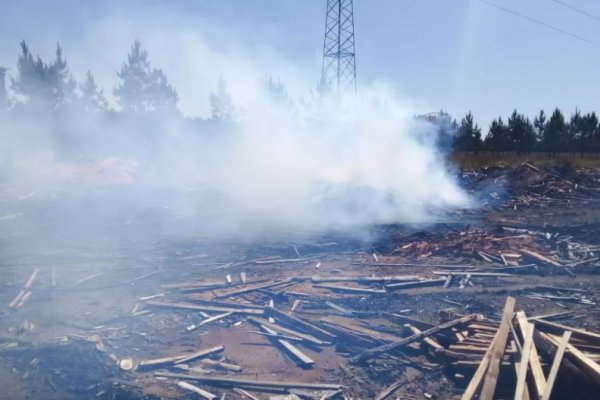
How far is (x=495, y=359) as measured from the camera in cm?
470

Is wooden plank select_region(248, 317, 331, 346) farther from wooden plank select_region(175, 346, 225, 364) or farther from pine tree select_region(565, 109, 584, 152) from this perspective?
pine tree select_region(565, 109, 584, 152)

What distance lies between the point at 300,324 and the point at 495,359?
10.0ft

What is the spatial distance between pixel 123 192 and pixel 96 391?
19.8 meters

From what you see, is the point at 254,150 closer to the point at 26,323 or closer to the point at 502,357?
the point at 26,323

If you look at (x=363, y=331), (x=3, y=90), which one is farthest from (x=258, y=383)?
(x=3, y=90)

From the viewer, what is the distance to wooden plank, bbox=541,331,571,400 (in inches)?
155

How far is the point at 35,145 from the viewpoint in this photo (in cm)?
3086

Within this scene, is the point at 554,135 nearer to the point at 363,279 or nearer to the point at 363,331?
the point at 363,279

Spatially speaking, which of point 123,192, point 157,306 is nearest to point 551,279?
point 157,306

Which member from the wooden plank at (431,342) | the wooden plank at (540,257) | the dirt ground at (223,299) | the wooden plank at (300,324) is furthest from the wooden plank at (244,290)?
the wooden plank at (540,257)

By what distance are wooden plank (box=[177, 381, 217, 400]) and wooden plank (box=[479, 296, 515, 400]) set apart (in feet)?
9.85

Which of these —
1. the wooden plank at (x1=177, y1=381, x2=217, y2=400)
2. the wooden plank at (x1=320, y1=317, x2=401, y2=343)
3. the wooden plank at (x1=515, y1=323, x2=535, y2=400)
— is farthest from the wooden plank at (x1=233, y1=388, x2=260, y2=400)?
the wooden plank at (x1=515, y1=323, x2=535, y2=400)

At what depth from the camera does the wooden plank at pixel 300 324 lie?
Result: 21.1 ft

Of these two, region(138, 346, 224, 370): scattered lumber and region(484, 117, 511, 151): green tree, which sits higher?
region(484, 117, 511, 151): green tree
